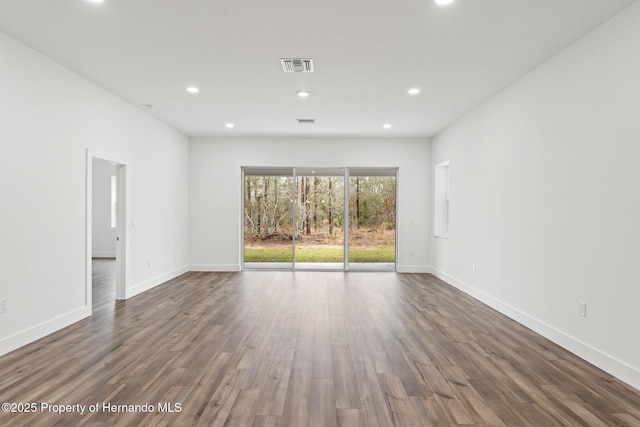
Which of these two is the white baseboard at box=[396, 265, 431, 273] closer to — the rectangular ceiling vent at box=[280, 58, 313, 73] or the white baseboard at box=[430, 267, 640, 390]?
the white baseboard at box=[430, 267, 640, 390]

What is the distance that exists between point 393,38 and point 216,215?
5.56 metres

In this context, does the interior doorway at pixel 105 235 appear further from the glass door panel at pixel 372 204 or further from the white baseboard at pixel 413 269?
the white baseboard at pixel 413 269

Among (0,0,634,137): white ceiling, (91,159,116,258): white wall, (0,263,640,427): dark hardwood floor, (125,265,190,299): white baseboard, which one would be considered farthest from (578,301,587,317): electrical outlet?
(91,159,116,258): white wall

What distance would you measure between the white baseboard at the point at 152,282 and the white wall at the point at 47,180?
0.11 feet

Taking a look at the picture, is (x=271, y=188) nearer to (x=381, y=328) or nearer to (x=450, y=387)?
(x=381, y=328)

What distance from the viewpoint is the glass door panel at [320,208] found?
26.9ft

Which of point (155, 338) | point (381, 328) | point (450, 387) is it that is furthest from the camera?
point (381, 328)

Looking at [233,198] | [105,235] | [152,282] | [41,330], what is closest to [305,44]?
[41,330]

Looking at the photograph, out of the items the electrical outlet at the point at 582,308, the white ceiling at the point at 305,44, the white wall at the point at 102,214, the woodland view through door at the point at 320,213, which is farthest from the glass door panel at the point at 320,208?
the white wall at the point at 102,214

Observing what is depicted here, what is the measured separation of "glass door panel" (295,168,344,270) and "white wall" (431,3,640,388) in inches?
132

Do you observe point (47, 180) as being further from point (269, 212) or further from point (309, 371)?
point (269, 212)

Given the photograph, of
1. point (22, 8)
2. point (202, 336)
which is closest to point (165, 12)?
point (22, 8)

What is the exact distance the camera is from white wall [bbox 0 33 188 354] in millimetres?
3428

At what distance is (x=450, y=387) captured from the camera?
2.69 metres
